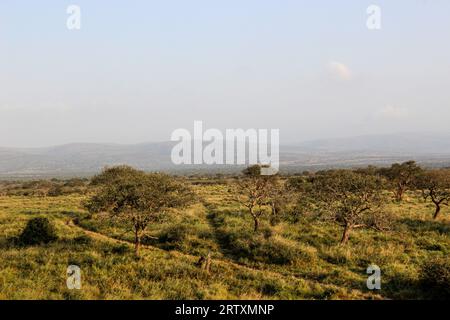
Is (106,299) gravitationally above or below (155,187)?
below

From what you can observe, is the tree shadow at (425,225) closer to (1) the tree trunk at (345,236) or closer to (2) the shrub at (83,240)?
(1) the tree trunk at (345,236)

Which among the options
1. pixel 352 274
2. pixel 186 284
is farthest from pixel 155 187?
pixel 352 274

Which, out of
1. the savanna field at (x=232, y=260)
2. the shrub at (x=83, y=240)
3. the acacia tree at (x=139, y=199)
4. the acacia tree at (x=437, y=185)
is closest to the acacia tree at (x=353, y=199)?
the savanna field at (x=232, y=260)

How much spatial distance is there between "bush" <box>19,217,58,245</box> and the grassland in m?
0.91

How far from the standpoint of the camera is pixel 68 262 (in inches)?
823

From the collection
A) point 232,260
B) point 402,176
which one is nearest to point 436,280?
point 232,260

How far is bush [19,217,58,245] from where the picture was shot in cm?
2655

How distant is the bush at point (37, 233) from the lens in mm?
26545

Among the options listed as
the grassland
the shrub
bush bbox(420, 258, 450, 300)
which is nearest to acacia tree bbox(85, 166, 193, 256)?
the grassland

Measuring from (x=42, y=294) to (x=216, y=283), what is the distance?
7336 millimetres

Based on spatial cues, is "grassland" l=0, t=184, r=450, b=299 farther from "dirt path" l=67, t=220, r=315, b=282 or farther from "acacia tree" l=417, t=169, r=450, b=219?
"acacia tree" l=417, t=169, r=450, b=219

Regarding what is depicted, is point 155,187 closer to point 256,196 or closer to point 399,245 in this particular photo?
point 256,196

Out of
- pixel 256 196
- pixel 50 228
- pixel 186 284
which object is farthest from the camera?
pixel 256 196

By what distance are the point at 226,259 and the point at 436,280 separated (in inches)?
443
